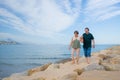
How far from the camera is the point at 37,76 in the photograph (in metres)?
11.3

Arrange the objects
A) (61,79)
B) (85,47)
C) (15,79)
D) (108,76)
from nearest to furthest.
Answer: (108,76) < (61,79) < (15,79) < (85,47)

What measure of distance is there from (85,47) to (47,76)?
119 inches

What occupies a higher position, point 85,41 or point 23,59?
point 85,41

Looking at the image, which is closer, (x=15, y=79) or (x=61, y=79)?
(x=61, y=79)

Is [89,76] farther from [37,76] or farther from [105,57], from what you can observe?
[105,57]

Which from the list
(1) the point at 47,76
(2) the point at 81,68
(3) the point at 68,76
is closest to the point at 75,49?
(2) the point at 81,68

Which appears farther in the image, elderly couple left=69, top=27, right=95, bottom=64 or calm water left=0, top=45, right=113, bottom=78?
calm water left=0, top=45, right=113, bottom=78

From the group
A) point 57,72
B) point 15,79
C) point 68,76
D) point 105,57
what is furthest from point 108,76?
point 105,57

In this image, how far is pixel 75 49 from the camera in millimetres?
13336

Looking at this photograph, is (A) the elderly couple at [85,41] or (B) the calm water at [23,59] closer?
(A) the elderly couple at [85,41]

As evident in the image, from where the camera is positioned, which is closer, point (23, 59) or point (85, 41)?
point (85, 41)

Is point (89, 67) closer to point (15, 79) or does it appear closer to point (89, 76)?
point (89, 76)

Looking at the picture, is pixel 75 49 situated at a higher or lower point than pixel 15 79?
higher

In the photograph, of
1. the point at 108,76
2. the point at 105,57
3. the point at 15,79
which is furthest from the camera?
the point at 105,57
